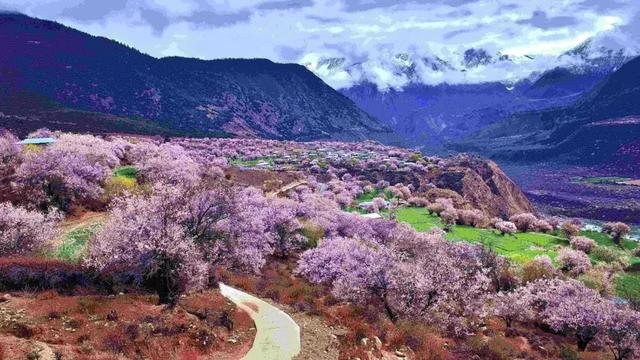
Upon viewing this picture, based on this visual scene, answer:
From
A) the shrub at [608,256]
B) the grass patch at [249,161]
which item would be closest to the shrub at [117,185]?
the shrub at [608,256]

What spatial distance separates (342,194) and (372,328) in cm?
8109

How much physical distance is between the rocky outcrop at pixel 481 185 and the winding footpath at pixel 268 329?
10293cm

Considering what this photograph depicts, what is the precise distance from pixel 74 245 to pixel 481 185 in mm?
131643

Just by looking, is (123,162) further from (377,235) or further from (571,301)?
(571,301)

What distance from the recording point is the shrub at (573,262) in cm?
7325

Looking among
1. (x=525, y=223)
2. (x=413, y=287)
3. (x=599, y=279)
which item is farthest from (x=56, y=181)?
(x=525, y=223)

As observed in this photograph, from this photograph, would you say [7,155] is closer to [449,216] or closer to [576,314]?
[576,314]

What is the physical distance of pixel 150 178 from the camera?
67.9 metres

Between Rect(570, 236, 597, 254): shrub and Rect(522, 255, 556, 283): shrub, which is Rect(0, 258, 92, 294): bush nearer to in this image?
Rect(522, 255, 556, 283): shrub

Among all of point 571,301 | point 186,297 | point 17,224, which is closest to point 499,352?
point 571,301

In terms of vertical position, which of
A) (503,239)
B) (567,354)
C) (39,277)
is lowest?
(503,239)

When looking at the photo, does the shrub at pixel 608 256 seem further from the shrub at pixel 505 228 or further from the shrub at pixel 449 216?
the shrub at pixel 449 216

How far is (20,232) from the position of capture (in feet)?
130

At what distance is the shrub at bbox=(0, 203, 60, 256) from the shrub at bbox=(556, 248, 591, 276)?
6503 cm
